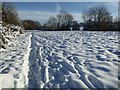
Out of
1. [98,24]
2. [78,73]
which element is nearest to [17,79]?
[78,73]

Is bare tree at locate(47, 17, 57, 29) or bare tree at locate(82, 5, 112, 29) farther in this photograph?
bare tree at locate(47, 17, 57, 29)

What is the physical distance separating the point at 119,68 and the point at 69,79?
1.61 meters

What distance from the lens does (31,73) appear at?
5734 mm

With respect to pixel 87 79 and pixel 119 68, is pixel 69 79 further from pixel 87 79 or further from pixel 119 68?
pixel 119 68

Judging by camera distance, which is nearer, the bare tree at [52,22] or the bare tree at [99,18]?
the bare tree at [99,18]

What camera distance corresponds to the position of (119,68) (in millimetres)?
5789

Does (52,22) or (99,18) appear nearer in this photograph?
(99,18)

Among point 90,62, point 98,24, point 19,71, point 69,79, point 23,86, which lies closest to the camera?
point 23,86

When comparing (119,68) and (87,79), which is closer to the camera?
(87,79)

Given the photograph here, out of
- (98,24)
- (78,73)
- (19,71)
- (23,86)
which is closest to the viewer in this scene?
(23,86)

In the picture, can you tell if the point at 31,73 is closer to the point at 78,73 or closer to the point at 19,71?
the point at 19,71

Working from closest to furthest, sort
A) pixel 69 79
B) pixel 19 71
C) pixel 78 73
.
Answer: pixel 69 79, pixel 78 73, pixel 19 71

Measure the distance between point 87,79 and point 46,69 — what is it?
58.8 inches

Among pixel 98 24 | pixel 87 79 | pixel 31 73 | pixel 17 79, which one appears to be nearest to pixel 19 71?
pixel 31 73
